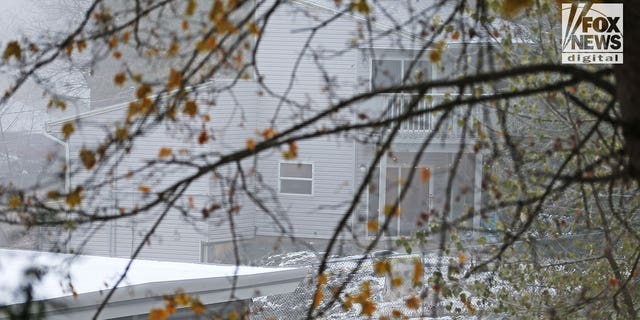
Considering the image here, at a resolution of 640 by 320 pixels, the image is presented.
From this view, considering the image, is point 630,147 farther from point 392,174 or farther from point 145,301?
point 392,174

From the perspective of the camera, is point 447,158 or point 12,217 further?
point 447,158

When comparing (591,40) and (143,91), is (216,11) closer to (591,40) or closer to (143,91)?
(143,91)

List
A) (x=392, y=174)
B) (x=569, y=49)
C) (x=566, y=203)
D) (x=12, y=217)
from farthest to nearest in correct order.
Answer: (x=392, y=174) → (x=566, y=203) → (x=569, y=49) → (x=12, y=217)

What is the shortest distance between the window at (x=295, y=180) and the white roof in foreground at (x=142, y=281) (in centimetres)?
804

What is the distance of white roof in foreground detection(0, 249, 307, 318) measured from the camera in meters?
4.38

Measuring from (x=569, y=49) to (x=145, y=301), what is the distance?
107 inches

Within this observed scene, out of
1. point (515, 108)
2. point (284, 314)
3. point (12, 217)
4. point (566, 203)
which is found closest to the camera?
point (12, 217)

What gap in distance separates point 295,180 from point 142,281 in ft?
30.8

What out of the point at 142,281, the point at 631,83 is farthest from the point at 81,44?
the point at 142,281

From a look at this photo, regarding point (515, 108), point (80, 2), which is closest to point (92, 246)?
point (80, 2)

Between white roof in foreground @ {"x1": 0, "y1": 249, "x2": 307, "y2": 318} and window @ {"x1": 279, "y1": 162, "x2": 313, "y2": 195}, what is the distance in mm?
8040

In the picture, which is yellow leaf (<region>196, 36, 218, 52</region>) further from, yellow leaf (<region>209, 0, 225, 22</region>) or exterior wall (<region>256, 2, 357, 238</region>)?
exterior wall (<region>256, 2, 357, 238</region>)

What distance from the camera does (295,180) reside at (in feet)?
46.8

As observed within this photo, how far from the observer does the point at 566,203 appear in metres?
5.36
